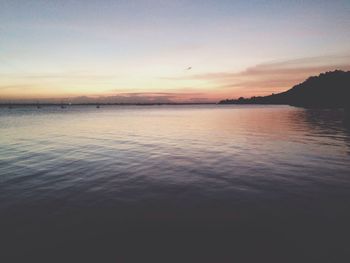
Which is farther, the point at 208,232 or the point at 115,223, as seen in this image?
the point at 115,223

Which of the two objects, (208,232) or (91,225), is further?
(91,225)

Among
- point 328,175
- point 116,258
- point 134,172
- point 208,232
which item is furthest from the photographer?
point 134,172

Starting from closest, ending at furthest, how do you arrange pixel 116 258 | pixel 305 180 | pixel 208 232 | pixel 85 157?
pixel 116 258 → pixel 208 232 → pixel 305 180 → pixel 85 157

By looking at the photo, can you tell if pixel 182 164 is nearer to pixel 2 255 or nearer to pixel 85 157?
pixel 85 157

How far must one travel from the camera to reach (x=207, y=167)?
15727 mm

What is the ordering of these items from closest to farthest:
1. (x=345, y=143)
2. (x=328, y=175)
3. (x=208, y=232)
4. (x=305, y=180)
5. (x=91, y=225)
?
(x=208, y=232), (x=91, y=225), (x=305, y=180), (x=328, y=175), (x=345, y=143)

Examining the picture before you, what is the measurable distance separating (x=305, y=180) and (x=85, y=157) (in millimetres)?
15139

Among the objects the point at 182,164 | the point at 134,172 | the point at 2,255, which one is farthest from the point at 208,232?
the point at 182,164

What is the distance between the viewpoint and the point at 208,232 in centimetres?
780

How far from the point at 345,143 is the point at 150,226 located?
23.3 metres

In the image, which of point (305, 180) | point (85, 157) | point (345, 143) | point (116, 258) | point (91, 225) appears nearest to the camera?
point (116, 258)

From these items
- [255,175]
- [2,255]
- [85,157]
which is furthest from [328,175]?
[85,157]

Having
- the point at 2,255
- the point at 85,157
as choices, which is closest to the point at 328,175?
the point at 2,255

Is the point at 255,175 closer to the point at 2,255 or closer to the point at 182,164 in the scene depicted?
the point at 182,164
